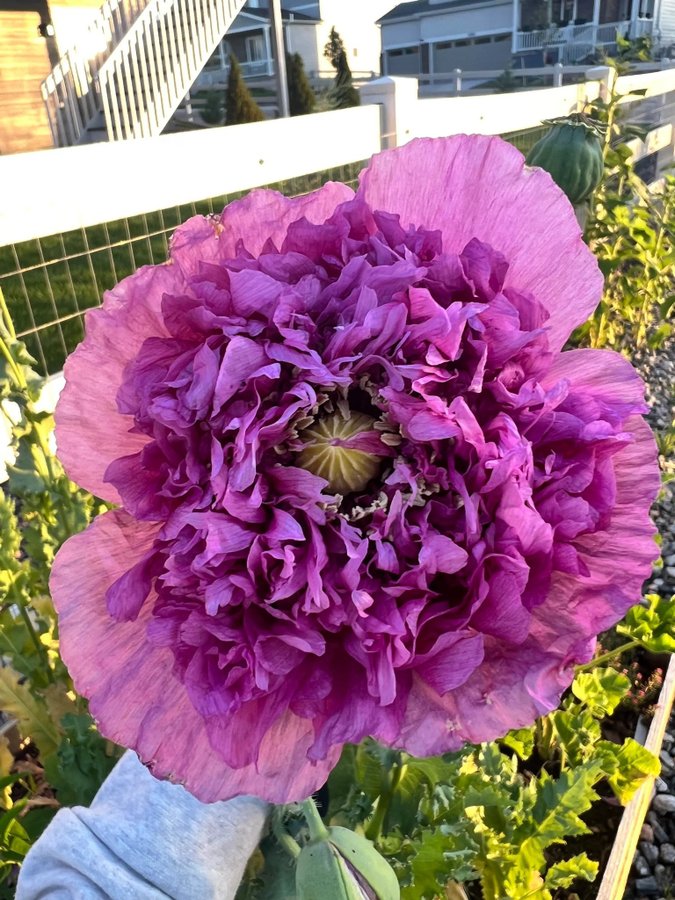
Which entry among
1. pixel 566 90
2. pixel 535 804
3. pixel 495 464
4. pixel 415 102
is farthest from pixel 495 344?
pixel 566 90

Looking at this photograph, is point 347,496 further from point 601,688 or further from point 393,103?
point 393,103

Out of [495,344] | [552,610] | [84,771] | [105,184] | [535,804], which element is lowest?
[535,804]

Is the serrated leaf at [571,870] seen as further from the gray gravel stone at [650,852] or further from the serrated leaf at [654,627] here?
the gray gravel stone at [650,852]

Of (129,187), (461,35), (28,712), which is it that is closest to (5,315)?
(28,712)

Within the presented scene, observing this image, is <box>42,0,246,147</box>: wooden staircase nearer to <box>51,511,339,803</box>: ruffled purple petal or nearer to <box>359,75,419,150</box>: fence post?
<box>359,75,419,150</box>: fence post

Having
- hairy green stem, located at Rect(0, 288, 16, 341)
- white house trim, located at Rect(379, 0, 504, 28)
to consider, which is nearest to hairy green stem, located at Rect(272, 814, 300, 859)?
hairy green stem, located at Rect(0, 288, 16, 341)

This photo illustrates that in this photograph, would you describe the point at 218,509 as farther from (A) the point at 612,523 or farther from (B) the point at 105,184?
(B) the point at 105,184
